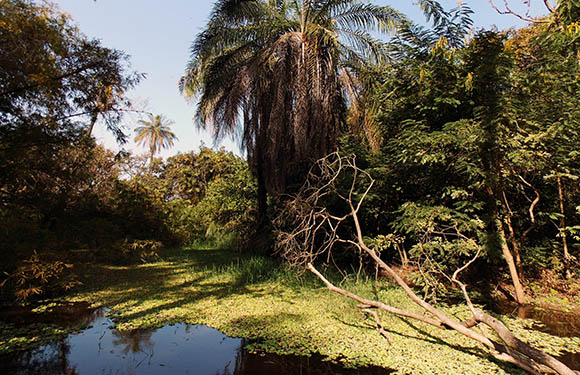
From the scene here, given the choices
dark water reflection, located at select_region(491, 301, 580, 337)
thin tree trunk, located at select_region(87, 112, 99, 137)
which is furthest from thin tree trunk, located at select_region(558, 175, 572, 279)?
thin tree trunk, located at select_region(87, 112, 99, 137)

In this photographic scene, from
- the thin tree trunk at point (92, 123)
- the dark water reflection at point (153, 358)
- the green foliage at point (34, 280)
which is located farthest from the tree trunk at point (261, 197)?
the dark water reflection at point (153, 358)

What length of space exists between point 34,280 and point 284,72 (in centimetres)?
629

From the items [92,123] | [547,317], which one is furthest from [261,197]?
[547,317]

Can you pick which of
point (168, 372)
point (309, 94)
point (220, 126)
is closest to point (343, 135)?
point (309, 94)

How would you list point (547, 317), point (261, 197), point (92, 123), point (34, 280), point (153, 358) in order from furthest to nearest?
point (261, 197)
point (92, 123)
point (34, 280)
point (547, 317)
point (153, 358)

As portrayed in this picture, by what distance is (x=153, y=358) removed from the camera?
358 cm

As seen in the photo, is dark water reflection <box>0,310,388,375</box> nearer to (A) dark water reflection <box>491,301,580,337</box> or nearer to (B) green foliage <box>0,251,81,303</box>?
(B) green foliage <box>0,251,81,303</box>

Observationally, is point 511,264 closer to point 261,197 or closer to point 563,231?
point 563,231

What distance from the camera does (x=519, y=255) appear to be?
6.13 metres

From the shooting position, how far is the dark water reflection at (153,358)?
329cm

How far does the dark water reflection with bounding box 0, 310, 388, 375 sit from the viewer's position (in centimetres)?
329

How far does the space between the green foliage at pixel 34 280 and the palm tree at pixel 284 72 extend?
4691 mm

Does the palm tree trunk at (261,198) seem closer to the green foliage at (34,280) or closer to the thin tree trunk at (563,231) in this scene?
the green foliage at (34,280)

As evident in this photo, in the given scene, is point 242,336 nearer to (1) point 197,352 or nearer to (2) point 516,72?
(1) point 197,352
